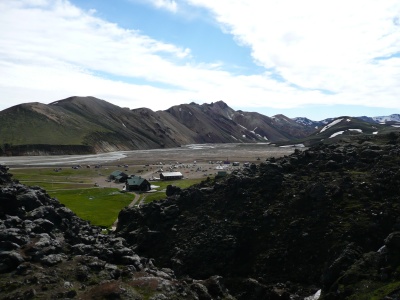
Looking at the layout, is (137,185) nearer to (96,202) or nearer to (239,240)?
(96,202)

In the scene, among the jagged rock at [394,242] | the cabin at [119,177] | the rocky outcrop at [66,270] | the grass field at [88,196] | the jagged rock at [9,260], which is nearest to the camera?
the rocky outcrop at [66,270]

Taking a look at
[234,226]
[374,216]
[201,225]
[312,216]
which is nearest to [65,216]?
[201,225]

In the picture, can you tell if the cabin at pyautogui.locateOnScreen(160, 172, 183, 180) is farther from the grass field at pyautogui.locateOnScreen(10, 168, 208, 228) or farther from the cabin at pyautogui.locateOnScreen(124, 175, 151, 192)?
the cabin at pyautogui.locateOnScreen(124, 175, 151, 192)

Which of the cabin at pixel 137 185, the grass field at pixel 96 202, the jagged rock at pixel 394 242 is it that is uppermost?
the jagged rock at pixel 394 242

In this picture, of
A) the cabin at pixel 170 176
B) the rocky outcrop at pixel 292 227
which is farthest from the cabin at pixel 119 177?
the rocky outcrop at pixel 292 227

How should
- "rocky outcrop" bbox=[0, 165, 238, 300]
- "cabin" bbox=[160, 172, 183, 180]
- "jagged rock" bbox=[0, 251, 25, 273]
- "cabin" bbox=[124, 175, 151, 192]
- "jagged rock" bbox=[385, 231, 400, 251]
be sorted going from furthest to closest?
"cabin" bbox=[160, 172, 183, 180] → "cabin" bbox=[124, 175, 151, 192] → "jagged rock" bbox=[385, 231, 400, 251] → "jagged rock" bbox=[0, 251, 25, 273] → "rocky outcrop" bbox=[0, 165, 238, 300]

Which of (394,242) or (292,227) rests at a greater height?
(394,242)

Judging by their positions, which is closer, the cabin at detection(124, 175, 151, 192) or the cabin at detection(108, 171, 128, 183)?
the cabin at detection(124, 175, 151, 192)

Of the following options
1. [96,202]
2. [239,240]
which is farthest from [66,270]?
[96,202]

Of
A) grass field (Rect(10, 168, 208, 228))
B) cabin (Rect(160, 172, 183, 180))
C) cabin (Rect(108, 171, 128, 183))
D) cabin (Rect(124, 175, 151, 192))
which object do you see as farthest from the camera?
cabin (Rect(160, 172, 183, 180))

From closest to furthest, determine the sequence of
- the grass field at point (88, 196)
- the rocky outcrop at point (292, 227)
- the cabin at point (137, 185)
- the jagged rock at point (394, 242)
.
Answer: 1. the jagged rock at point (394, 242)
2. the rocky outcrop at point (292, 227)
3. the grass field at point (88, 196)
4. the cabin at point (137, 185)

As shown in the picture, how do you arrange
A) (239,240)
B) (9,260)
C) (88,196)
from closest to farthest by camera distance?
(9,260) < (239,240) < (88,196)

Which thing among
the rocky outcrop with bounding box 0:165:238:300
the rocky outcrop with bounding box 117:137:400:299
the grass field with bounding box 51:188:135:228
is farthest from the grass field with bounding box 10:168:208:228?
the rocky outcrop with bounding box 0:165:238:300

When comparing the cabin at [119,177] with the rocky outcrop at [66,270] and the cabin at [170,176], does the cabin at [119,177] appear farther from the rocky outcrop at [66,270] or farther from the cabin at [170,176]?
Answer: the rocky outcrop at [66,270]
